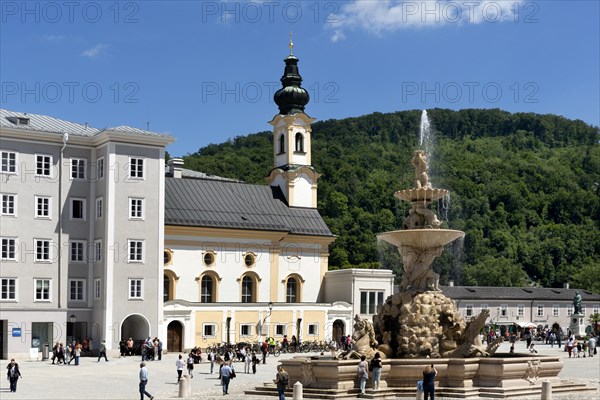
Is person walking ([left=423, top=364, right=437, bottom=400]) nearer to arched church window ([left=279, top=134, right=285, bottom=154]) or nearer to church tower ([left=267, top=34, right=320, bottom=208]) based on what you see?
church tower ([left=267, top=34, right=320, bottom=208])

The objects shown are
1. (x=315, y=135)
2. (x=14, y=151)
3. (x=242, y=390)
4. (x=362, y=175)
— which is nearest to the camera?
(x=242, y=390)

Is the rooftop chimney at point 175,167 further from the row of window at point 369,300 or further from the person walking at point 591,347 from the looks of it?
the person walking at point 591,347

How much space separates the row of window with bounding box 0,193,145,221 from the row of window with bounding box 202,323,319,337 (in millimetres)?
9448

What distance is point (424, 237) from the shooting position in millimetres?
31734

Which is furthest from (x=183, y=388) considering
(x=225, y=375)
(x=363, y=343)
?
(x=363, y=343)

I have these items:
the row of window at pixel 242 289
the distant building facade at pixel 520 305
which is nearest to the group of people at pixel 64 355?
the row of window at pixel 242 289

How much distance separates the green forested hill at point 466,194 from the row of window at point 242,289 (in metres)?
27.9

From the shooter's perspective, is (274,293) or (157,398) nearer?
(157,398)

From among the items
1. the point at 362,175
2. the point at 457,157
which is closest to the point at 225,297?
the point at 362,175

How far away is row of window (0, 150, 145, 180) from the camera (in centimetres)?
5294

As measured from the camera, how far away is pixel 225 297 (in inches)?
2537

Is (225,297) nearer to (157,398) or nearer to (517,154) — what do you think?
(157,398)

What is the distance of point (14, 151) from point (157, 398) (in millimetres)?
27220

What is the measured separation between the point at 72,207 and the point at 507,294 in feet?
154
